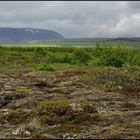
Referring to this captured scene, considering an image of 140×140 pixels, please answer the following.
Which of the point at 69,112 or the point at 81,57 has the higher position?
the point at 69,112

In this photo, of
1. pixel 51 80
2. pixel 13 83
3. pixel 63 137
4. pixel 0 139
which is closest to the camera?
pixel 0 139

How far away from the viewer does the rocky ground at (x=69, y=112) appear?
617 inches

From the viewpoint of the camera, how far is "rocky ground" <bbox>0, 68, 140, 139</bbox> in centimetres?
1566

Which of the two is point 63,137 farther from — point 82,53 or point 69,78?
point 82,53

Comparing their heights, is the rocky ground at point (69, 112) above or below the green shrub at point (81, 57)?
above

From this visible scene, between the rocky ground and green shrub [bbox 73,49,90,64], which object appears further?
green shrub [bbox 73,49,90,64]

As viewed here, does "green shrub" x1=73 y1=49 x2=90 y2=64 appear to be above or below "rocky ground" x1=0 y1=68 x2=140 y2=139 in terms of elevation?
below

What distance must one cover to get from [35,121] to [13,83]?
1209 cm

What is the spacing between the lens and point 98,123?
17266mm

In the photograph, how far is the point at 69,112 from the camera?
18.6 meters

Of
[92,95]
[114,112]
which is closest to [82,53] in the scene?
[92,95]

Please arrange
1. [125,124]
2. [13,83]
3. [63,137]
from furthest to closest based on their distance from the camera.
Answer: [13,83], [125,124], [63,137]

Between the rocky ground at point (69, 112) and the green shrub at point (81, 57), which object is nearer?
the rocky ground at point (69, 112)

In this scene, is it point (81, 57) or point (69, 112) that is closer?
point (69, 112)
